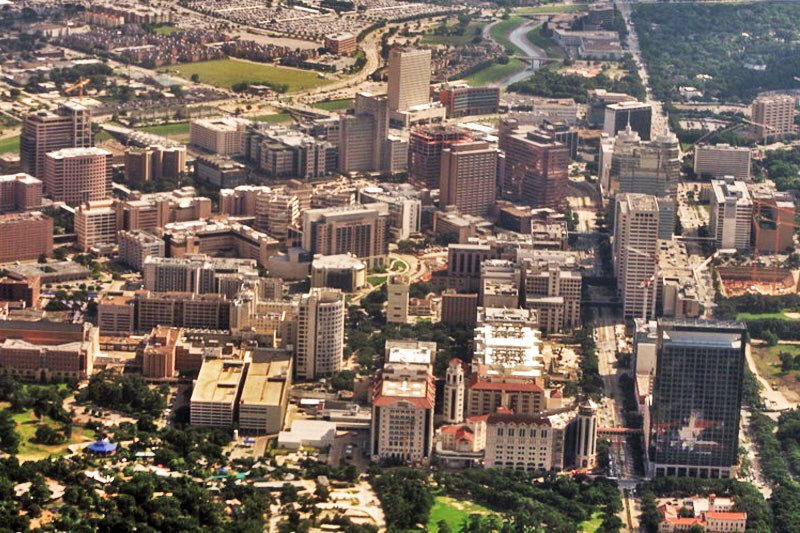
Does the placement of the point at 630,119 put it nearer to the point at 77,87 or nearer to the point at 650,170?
the point at 650,170

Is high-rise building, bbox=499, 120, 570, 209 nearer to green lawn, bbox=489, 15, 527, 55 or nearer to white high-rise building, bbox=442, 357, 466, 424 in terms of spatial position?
white high-rise building, bbox=442, 357, 466, 424

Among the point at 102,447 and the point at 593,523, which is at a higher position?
the point at 102,447

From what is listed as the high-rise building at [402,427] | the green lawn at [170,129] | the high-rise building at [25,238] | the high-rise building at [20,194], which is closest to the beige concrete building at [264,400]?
the high-rise building at [402,427]

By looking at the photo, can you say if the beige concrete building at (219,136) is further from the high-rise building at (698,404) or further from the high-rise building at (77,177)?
the high-rise building at (698,404)

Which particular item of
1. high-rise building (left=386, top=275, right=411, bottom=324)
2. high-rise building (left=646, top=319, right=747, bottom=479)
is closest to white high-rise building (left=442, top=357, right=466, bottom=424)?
high-rise building (left=646, top=319, right=747, bottom=479)

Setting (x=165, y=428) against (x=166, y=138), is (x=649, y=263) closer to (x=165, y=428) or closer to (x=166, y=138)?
(x=165, y=428)

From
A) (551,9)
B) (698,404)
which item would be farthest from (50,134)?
(551,9)

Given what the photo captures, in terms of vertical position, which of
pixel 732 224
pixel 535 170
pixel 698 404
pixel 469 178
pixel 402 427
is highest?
pixel 535 170
